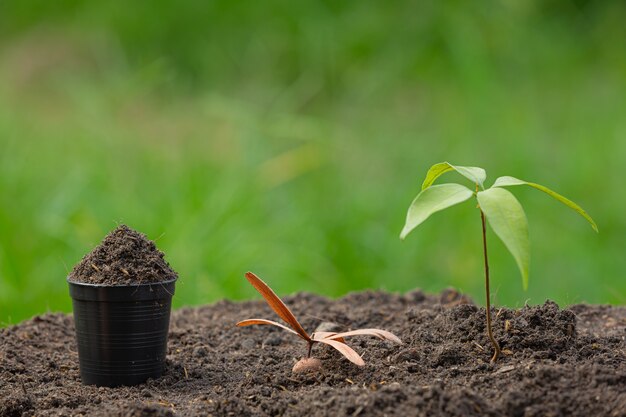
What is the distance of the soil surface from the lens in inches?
70.3

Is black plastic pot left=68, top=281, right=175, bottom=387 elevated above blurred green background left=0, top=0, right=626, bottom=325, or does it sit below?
below

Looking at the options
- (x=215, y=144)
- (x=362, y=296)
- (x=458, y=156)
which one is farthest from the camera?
(x=215, y=144)

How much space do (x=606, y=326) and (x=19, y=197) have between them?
349 centimetres

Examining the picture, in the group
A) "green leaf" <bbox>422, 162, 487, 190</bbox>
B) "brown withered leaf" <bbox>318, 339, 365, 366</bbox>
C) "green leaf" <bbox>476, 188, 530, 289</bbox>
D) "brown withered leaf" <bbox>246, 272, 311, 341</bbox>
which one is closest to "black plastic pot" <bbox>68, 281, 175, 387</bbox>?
"brown withered leaf" <bbox>246, 272, 311, 341</bbox>

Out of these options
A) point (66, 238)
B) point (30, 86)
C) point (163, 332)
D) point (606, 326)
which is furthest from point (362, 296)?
point (30, 86)

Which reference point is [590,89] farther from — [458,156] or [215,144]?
[215,144]

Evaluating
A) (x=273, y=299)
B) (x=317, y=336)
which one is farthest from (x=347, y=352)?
(x=273, y=299)

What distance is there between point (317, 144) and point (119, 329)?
3.64 metres

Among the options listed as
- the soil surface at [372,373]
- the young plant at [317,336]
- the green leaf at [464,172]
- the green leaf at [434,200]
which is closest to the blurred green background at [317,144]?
the soil surface at [372,373]

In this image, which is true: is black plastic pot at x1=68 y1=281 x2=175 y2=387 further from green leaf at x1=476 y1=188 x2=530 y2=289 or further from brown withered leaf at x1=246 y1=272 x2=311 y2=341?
green leaf at x1=476 y1=188 x2=530 y2=289

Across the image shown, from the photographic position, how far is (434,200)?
1.83 metres

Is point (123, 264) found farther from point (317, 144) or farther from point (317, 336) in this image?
point (317, 144)

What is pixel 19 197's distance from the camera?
5.02 meters

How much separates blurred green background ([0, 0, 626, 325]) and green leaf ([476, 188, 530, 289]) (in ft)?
5.10
